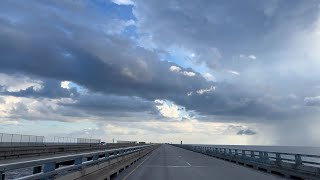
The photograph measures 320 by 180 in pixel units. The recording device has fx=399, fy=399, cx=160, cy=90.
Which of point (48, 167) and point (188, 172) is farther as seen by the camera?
point (188, 172)

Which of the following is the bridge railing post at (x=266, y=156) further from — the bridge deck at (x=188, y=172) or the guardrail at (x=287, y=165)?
the bridge deck at (x=188, y=172)

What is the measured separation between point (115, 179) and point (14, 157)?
25.0 m

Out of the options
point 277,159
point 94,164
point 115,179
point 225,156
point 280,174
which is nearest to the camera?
point 94,164

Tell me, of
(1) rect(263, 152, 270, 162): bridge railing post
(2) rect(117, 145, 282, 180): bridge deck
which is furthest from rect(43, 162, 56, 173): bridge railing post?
(1) rect(263, 152, 270, 162): bridge railing post

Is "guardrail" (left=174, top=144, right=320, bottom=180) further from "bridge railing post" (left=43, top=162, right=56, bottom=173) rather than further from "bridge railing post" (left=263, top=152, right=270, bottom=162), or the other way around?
"bridge railing post" (left=43, top=162, right=56, bottom=173)

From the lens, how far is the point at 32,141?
231 ft

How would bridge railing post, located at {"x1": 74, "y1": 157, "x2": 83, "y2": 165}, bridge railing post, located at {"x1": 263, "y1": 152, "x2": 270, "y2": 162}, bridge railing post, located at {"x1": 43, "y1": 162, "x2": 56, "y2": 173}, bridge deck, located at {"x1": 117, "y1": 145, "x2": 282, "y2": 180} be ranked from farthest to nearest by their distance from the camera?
bridge railing post, located at {"x1": 263, "y1": 152, "x2": 270, "y2": 162}
bridge deck, located at {"x1": 117, "y1": 145, "x2": 282, "y2": 180}
bridge railing post, located at {"x1": 74, "y1": 157, "x2": 83, "y2": 165}
bridge railing post, located at {"x1": 43, "y1": 162, "x2": 56, "y2": 173}

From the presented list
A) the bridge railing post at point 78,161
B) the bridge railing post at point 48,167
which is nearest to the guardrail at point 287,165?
the bridge railing post at point 78,161

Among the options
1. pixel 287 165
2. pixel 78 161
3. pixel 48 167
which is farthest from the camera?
pixel 287 165

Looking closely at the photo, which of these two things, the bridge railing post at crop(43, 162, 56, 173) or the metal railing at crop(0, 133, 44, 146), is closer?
the bridge railing post at crop(43, 162, 56, 173)

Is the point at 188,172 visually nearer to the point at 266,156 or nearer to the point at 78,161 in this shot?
the point at 266,156

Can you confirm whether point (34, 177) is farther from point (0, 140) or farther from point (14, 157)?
point (0, 140)

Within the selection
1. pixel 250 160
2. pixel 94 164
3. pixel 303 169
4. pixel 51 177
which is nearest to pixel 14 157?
pixel 250 160

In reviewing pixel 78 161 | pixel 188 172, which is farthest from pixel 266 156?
pixel 78 161
